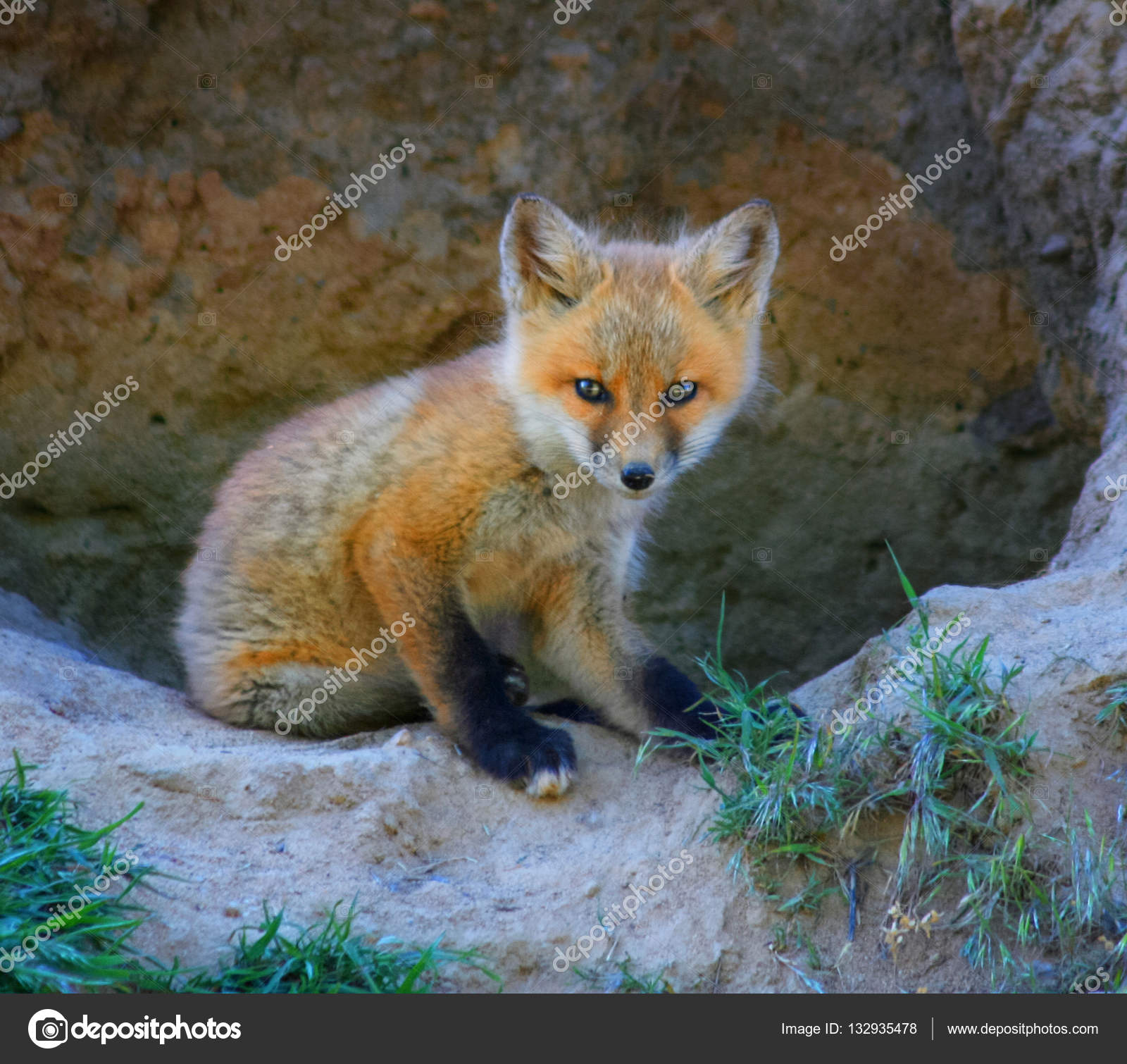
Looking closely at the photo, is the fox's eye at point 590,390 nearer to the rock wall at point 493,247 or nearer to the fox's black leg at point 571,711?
the fox's black leg at point 571,711

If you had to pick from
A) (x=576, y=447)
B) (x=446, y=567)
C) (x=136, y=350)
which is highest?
(x=136, y=350)

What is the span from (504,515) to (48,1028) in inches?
82.1

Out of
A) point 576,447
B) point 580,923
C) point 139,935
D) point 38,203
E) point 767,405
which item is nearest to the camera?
point 139,935

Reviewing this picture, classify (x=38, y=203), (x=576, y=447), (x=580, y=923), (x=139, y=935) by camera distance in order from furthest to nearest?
(x=38, y=203), (x=576, y=447), (x=580, y=923), (x=139, y=935)

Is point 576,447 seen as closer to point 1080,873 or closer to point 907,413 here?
point 1080,873

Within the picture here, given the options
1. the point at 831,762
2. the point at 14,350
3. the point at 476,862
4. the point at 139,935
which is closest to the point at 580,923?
the point at 476,862

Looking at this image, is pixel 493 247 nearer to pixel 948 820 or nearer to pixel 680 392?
pixel 680 392

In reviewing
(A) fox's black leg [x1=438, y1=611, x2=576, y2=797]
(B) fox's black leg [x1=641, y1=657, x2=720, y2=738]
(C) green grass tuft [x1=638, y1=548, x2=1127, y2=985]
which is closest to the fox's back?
(A) fox's black leg [x1=438, y1=611, x2=576, y2=797]

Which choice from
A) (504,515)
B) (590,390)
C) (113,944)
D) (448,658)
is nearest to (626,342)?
(590,390)

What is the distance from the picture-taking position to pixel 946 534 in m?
5.78

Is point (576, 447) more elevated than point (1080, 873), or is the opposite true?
point (576, 447)

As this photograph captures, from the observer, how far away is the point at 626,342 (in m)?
3.57

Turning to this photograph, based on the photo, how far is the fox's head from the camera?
3.53 meters

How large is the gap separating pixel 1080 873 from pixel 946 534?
3405 mm
